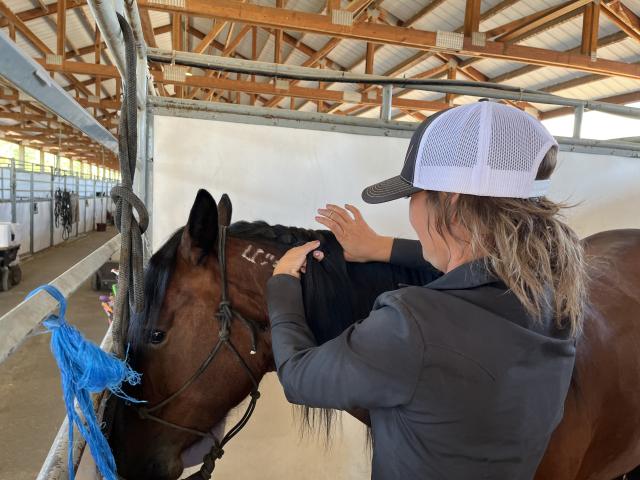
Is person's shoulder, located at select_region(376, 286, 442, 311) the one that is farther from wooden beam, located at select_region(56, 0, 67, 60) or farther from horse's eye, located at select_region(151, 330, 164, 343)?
wooden beam, located at select_region(56, 0, 67, 60)

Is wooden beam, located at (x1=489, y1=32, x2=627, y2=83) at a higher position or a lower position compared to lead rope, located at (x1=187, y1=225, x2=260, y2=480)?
higher

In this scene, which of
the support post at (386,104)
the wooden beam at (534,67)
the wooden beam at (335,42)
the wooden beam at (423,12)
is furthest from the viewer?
the wooden beam at (423,12)

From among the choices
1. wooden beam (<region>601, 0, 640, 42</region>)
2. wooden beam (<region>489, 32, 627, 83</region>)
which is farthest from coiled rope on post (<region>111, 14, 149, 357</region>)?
wooden beam (<region>489, 32, 627, 83</region>)

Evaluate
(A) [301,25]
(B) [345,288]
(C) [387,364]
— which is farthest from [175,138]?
(A) [301,25]

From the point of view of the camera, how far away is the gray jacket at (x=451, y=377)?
0.62 metres

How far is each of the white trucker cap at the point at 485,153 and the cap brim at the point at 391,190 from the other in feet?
0.16

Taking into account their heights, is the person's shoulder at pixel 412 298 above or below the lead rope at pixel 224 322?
above

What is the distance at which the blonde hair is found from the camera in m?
0.67

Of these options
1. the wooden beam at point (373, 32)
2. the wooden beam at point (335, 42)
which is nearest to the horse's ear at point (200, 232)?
the wooden beam at point (373, 32)

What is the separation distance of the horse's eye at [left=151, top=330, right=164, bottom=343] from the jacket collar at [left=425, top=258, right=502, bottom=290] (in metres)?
0.63

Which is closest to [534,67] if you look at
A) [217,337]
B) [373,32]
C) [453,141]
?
[373,32]

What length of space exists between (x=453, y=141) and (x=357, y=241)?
1.55 ft

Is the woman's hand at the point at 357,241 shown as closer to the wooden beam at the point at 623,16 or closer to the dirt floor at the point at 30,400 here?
the dirt floor at the point at 30,400

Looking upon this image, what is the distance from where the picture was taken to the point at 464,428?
645mm
